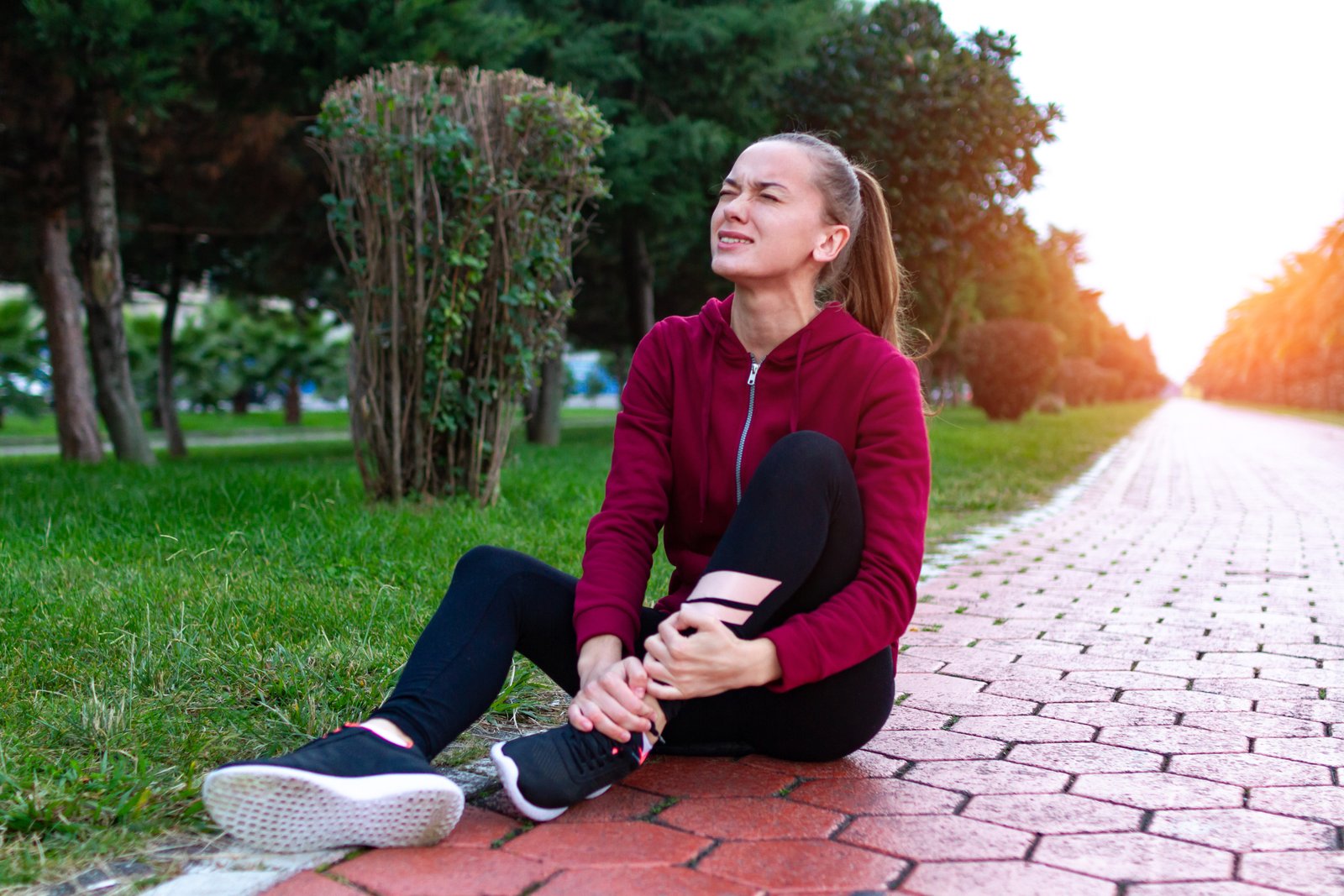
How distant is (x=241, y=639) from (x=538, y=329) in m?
3.23

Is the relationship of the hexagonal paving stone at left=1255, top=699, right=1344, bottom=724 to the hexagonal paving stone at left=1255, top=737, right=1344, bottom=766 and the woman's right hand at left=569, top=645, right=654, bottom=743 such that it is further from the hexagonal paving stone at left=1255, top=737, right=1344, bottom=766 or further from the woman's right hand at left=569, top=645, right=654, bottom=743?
the woman's right hand at left=569, top=645, right=654, bottom=743

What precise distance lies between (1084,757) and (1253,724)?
0.61m

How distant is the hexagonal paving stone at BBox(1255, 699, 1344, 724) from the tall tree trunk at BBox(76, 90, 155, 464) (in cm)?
956

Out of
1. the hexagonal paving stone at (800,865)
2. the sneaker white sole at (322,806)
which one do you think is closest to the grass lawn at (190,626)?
the sneaker white sole at (322,806)

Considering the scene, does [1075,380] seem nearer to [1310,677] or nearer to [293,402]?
[293,402]

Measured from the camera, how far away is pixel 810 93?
556 inches

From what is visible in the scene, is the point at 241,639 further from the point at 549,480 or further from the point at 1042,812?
the point at 549,480

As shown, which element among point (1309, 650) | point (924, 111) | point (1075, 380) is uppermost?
point (924, 111)

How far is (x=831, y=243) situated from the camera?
8.45 feet

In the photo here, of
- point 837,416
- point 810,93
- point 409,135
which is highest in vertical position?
point 810,93

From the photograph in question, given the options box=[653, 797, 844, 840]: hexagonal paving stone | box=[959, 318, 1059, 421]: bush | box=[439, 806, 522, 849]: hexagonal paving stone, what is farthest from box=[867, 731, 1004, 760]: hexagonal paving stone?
box=[959, 318, 1059, 421]: bush

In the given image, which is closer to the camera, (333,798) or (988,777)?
(333,798)

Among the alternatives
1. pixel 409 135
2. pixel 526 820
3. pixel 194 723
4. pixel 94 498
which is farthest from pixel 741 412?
pixel 94 498

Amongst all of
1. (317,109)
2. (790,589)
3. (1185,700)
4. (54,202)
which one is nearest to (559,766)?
(790,589)
